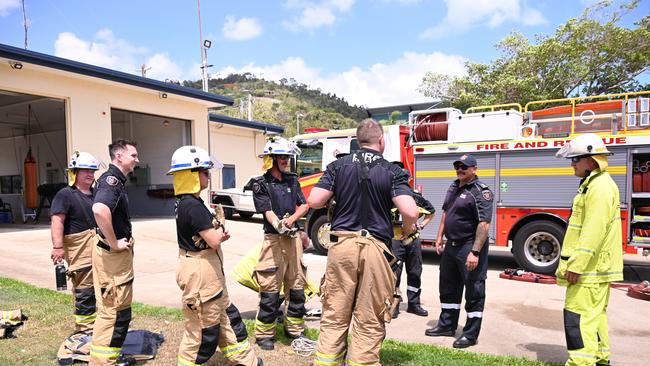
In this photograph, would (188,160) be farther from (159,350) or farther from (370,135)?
(159,350)

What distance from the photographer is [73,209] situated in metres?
4.20

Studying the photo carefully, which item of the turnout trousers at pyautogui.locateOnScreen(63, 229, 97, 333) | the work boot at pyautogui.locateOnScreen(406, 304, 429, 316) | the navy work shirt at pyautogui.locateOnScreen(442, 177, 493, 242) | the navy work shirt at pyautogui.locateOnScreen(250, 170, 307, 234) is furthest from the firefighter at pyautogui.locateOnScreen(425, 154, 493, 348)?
the turnout trousers at pyautogui.locateOnScreen(63, 229, 97, 333)

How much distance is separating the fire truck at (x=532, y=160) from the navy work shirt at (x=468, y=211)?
3.53m

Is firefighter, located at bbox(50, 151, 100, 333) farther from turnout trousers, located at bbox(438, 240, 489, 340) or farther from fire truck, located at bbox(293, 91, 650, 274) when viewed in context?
fire truck, located at bbox(293, 91, 650, 274)

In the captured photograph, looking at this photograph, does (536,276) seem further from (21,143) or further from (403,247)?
(21,143)

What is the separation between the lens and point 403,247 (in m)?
5.23

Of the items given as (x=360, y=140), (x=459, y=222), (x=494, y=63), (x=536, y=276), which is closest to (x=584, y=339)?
(x=459, y=222)

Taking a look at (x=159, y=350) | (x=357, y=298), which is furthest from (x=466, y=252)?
(x=159, y=350)

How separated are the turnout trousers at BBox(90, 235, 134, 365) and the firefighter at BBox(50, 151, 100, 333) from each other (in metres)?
0.72

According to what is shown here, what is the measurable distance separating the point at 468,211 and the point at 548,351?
4.92 ft

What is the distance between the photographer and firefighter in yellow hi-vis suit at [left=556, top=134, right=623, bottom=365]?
3.15m

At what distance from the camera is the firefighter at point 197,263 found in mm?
3000

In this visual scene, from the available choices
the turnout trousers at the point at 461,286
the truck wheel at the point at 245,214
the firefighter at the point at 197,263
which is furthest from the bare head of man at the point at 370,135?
the truck wheel at the point at 245,214

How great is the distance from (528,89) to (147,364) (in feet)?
70.9
